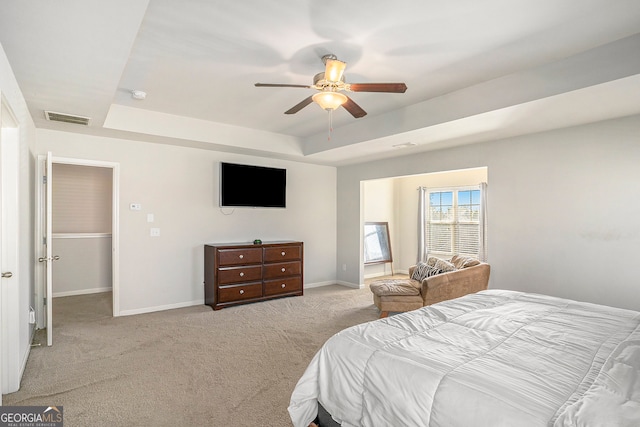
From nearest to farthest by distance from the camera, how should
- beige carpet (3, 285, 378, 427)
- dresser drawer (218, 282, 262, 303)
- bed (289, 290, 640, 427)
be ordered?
bed (289, 290, 640, 427) < beige carpet (3, 285, 378, 427) < dresser drawer (218, 282, 262, 303)

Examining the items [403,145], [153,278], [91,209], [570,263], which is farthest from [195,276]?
[570,263]

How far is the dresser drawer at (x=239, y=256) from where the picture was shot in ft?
16.6

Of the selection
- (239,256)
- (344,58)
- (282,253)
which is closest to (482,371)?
(344,58)

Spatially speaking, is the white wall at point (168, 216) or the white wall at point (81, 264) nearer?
the white wall at point (168, 216)

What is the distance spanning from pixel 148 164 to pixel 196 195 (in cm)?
80

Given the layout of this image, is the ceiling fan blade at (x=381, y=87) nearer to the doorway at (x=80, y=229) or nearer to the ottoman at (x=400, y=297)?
the ottoman at (x=400, y=297)

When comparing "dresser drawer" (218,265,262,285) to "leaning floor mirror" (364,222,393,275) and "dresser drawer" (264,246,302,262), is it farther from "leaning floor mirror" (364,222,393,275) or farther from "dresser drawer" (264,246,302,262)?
"leaning floor mirror" (364,222,393,275)

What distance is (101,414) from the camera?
93.8 inches

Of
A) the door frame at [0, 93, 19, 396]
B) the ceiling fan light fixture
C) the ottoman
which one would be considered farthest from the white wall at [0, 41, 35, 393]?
the ottoman

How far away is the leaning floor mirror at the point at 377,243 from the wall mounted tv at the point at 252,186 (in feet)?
7.79

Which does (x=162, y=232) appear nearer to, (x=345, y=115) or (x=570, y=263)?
(x=345, y=115)

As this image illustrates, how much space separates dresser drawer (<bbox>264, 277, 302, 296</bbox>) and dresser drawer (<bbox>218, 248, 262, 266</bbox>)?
421mm

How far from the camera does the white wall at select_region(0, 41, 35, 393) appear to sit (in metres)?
2.56

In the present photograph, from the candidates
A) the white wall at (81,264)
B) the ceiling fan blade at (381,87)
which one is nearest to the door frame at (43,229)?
the white wall at (81,264)
